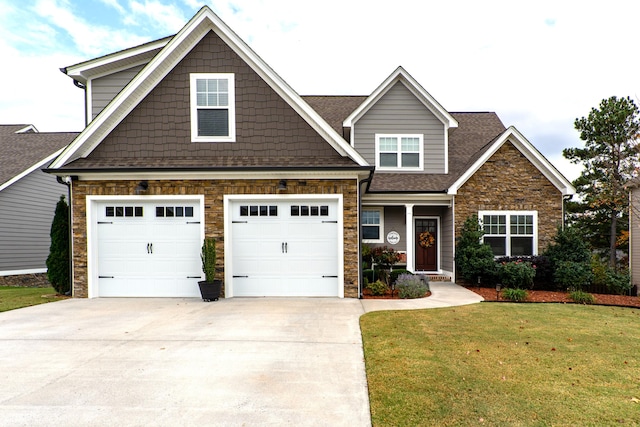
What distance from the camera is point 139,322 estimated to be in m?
7.23

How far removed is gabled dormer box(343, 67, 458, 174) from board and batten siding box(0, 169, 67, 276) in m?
14.7

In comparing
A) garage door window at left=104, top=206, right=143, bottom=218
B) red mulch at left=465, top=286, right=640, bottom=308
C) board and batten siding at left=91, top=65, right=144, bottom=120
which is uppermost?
board and batten siding at left=91, top=65, right=144, bottom=120

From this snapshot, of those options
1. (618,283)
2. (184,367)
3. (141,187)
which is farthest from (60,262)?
(618,283)

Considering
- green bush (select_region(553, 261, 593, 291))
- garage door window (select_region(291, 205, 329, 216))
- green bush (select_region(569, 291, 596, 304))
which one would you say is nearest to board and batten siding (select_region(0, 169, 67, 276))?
garage door window (select_region(291, 205, 329, 216))

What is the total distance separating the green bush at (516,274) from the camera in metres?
11.4

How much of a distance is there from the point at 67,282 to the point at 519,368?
36.2 feet

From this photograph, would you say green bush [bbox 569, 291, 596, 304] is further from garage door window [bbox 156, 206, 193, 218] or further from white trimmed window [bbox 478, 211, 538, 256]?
garage door window [bbox 156, 206, 193, 218]

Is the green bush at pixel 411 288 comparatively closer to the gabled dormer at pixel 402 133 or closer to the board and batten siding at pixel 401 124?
the gabled dormer at pixel 402 133

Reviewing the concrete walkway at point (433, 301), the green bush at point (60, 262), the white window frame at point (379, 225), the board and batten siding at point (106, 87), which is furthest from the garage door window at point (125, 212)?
the white window frame at point (379, 225)

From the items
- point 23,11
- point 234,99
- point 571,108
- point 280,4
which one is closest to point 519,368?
point 234,99

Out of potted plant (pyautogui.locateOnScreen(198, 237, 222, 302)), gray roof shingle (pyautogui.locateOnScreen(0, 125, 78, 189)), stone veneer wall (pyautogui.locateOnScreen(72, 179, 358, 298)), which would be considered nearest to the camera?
potted plant (pyautogui.locateOnScreen(198, 237, 222, 302))

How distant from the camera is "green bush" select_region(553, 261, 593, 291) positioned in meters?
11.3

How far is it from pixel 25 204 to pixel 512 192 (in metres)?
20.4

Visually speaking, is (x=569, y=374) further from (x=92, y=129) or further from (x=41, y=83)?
(x=41, y=83)
